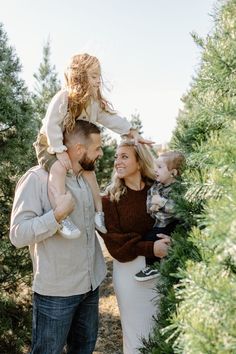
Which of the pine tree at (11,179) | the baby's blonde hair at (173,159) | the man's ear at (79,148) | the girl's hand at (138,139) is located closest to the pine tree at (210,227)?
the baby's blonde hair at (173,159)

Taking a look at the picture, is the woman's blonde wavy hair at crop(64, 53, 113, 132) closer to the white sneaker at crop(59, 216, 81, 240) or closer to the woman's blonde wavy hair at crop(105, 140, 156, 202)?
the woman's blonde wavy hair at crop(105, 140, 156, 202)

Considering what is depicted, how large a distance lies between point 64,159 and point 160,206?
66cm

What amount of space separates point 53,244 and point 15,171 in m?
1.82

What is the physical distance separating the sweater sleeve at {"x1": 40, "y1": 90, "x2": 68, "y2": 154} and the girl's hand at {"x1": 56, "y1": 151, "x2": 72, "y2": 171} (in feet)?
0.08

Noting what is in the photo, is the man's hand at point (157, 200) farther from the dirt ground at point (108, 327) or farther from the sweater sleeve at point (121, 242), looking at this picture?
the dirt ground at point (108, 327)

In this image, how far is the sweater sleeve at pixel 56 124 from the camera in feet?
8.39

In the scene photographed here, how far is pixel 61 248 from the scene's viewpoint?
2443mm

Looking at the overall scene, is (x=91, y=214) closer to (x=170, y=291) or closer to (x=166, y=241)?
(x=166, y=241)

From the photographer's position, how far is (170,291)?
163 centimetres

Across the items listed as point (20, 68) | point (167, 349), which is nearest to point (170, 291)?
point (167, 349)

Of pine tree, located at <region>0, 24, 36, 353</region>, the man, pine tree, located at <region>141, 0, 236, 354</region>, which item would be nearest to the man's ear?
the man

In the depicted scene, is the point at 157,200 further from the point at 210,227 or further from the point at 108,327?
the point at 108,327

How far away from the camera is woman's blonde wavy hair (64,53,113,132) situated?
106 inches

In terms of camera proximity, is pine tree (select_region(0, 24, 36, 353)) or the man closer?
the man
